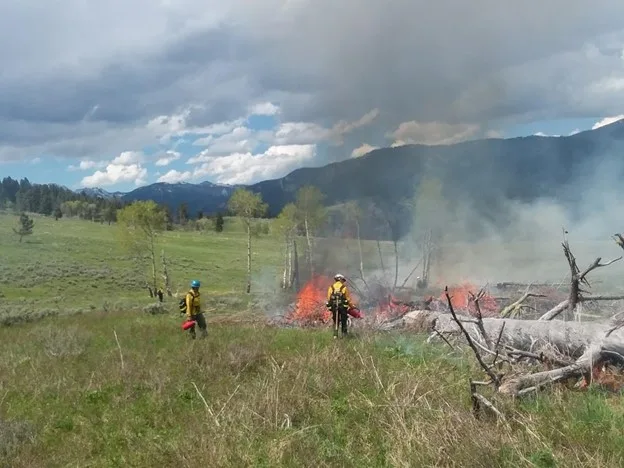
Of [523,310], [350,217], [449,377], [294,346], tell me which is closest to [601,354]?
[449,377]

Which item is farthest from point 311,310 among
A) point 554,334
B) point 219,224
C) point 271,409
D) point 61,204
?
→ point 61,204

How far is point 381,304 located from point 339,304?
Result: 257 inches

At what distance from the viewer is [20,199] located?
134250 millimetres

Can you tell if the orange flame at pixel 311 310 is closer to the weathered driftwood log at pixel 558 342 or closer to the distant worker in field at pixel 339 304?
the distant worker in field at pixel 339 304

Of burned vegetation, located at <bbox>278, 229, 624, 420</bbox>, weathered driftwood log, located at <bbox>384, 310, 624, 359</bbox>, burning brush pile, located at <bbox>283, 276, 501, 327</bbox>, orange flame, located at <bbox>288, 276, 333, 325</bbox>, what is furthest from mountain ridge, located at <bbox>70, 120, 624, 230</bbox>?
weathered driftwood log, located at <bbox>384, 310, 624, 359</bbox>

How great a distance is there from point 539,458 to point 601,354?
4.08 m

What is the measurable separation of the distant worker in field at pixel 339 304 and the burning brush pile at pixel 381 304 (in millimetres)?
2858

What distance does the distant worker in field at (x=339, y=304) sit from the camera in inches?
602

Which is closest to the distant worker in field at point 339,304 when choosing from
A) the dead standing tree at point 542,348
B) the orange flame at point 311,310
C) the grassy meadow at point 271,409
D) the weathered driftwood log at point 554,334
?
the grassy meadow at point 271,409

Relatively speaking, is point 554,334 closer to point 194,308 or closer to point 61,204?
point 194,308

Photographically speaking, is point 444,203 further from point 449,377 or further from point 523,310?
point 449,377

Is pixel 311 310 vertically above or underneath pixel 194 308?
underneath

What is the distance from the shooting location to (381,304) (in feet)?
70.5

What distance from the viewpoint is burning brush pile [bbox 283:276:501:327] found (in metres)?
18.6
